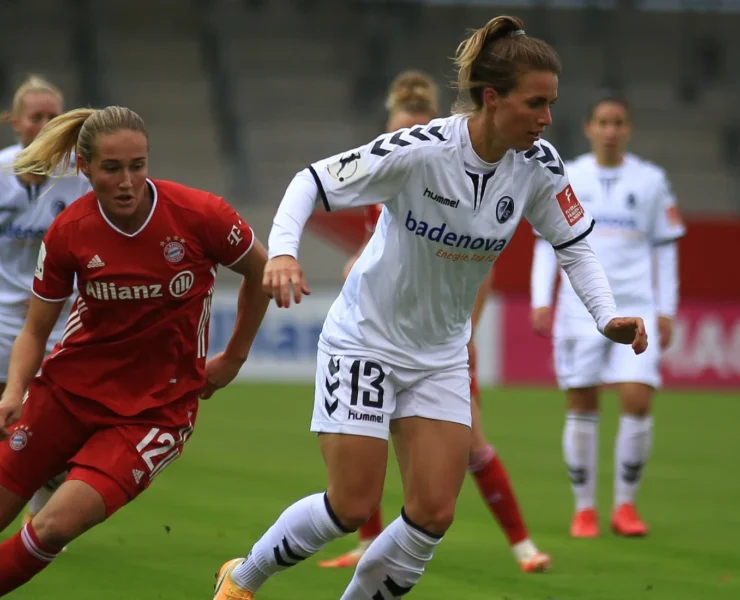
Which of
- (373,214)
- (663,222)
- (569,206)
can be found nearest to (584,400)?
(663,222)

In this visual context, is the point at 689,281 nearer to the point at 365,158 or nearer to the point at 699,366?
the point at 699,366

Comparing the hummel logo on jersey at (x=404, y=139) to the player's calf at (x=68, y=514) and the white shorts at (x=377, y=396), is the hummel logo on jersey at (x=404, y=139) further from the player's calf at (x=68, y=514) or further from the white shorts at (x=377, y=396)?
the player's calf at (x=68, y=514)

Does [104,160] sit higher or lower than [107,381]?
higher

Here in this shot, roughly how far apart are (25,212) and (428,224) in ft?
8.30

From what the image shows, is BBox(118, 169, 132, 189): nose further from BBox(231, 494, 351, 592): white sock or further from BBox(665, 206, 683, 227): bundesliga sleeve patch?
BBox(665, 206, 683, 227): bundesliga sleeve patch

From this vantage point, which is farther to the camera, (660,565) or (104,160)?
(660,565)

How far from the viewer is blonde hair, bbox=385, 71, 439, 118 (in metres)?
5.87

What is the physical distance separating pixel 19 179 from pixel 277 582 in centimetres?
217

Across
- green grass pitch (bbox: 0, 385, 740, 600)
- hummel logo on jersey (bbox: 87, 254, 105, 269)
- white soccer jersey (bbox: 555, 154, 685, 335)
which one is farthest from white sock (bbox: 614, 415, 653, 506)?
hummel logo on jersey (bbox: 87, 254, 105, 269)

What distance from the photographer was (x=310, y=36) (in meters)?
22.1

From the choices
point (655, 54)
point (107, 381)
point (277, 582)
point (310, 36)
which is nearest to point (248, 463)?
point (277, 582)

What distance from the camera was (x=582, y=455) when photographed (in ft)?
23.2

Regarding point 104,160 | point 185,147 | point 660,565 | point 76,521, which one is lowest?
point 660,565

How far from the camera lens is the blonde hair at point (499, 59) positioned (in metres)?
4.08
